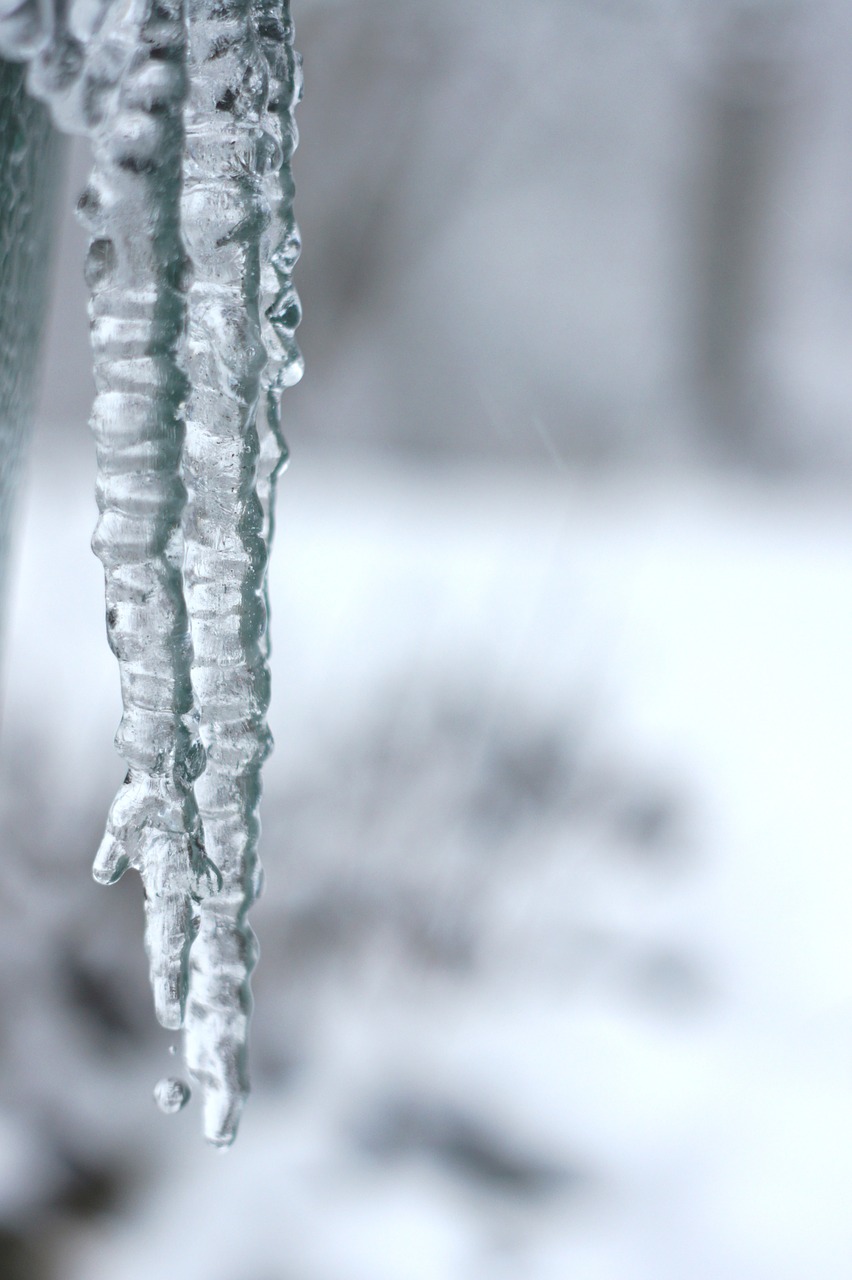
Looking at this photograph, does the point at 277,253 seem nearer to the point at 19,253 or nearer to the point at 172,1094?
the point at 19,253

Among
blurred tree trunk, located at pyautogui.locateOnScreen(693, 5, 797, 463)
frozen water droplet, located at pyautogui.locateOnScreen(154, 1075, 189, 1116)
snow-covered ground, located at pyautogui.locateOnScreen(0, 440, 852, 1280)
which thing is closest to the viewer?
frozen water droplet, located at pyautogui.locateOnScreen(154, 1075, 189, 1116)

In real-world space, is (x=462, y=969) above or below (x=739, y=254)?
below

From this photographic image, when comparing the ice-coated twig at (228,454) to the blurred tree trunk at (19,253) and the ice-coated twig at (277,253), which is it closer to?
the ice-coated twig at (277,253)

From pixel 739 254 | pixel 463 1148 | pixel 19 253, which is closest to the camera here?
pixel 19 253

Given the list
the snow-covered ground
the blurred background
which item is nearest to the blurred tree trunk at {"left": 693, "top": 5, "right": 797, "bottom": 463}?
the blurred background

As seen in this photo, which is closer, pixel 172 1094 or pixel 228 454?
pixel 228 454

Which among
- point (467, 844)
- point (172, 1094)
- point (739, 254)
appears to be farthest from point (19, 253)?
point (739, 254)

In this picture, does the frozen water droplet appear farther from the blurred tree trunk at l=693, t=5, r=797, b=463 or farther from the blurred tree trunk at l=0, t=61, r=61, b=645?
the blurred tree trunk at l=693, t=5, r=797, b=463
